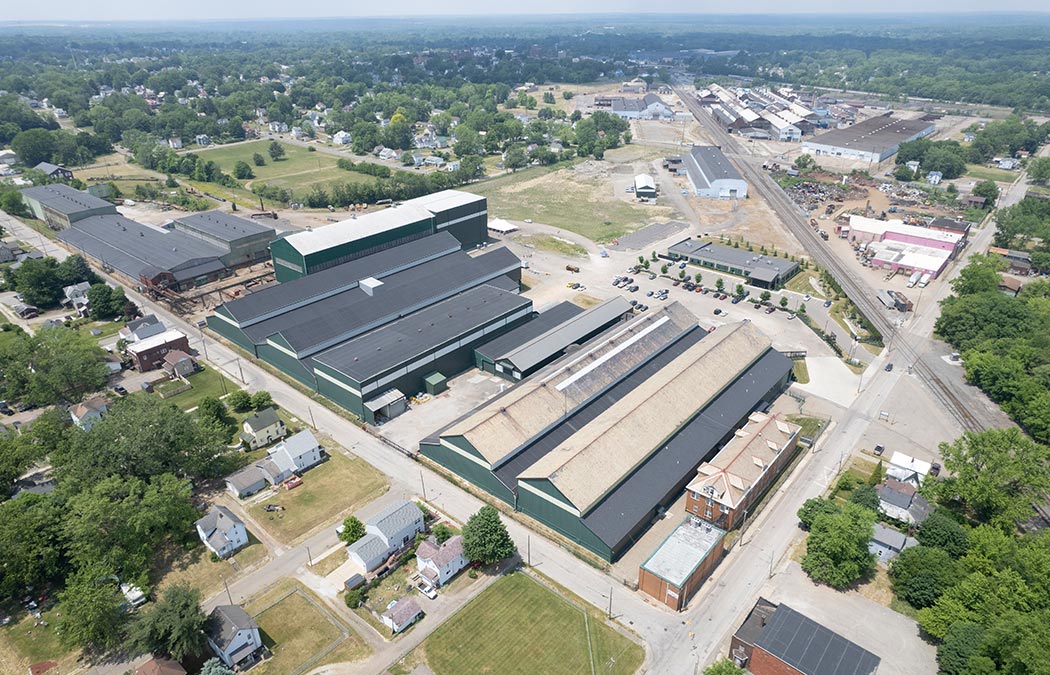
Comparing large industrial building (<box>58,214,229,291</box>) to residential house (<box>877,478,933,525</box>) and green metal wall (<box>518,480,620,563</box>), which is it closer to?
green metal wall (<box>518,480,620,563</box>)

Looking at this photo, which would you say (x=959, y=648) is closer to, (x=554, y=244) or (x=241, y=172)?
(x=554, y=244)

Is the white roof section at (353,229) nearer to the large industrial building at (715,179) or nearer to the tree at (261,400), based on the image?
the tree at (261,400)

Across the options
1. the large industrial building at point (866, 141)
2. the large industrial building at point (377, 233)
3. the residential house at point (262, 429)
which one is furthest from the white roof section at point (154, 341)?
the large industrial building at point (866, 141)

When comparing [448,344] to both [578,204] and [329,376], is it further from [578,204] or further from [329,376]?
[578,204]

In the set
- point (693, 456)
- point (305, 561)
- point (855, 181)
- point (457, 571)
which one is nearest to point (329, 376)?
point (305, 561)

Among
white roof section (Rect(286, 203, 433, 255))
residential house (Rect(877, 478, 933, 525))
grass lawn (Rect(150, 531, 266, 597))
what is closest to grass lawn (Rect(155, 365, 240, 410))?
white roof section (Rect(286, 203, 433, 255))
